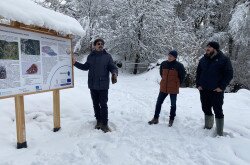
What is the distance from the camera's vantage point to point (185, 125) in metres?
7.10

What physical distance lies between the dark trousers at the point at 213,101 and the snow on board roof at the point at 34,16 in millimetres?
2883

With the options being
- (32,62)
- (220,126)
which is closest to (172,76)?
(220,126)

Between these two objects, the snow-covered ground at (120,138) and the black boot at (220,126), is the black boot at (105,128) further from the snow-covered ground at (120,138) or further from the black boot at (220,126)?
the black boot at (220,126)

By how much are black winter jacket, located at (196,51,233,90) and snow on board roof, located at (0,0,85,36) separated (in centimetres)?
265

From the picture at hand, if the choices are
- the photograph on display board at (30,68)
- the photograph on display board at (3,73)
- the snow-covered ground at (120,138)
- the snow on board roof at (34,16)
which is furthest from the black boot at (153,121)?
the photograph on display board at (3,73)

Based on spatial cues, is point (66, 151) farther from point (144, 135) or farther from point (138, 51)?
point (138, 51)

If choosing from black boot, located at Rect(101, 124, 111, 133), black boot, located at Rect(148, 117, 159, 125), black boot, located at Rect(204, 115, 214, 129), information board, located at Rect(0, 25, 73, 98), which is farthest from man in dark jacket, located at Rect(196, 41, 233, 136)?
information board, located at Rect(0, 25, 73, 98)

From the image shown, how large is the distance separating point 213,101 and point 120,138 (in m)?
1.99

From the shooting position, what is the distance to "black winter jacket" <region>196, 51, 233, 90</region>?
5.99m

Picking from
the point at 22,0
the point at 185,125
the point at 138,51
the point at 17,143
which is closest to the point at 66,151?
the point at 17,143

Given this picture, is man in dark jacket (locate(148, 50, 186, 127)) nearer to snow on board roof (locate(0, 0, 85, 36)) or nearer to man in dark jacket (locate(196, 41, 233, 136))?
man in dark jacket (locate(196, 41, 233, 136))

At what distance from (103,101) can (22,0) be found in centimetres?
250

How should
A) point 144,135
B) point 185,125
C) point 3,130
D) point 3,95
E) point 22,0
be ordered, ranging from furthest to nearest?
point 185,125 < point 144,135 < point 3,130 < point 22,0 < point 3,95

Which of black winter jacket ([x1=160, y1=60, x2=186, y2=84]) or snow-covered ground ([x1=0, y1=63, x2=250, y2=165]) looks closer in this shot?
snow-covered ground ([x1=0, y1=63, x2=250, y2=165])
